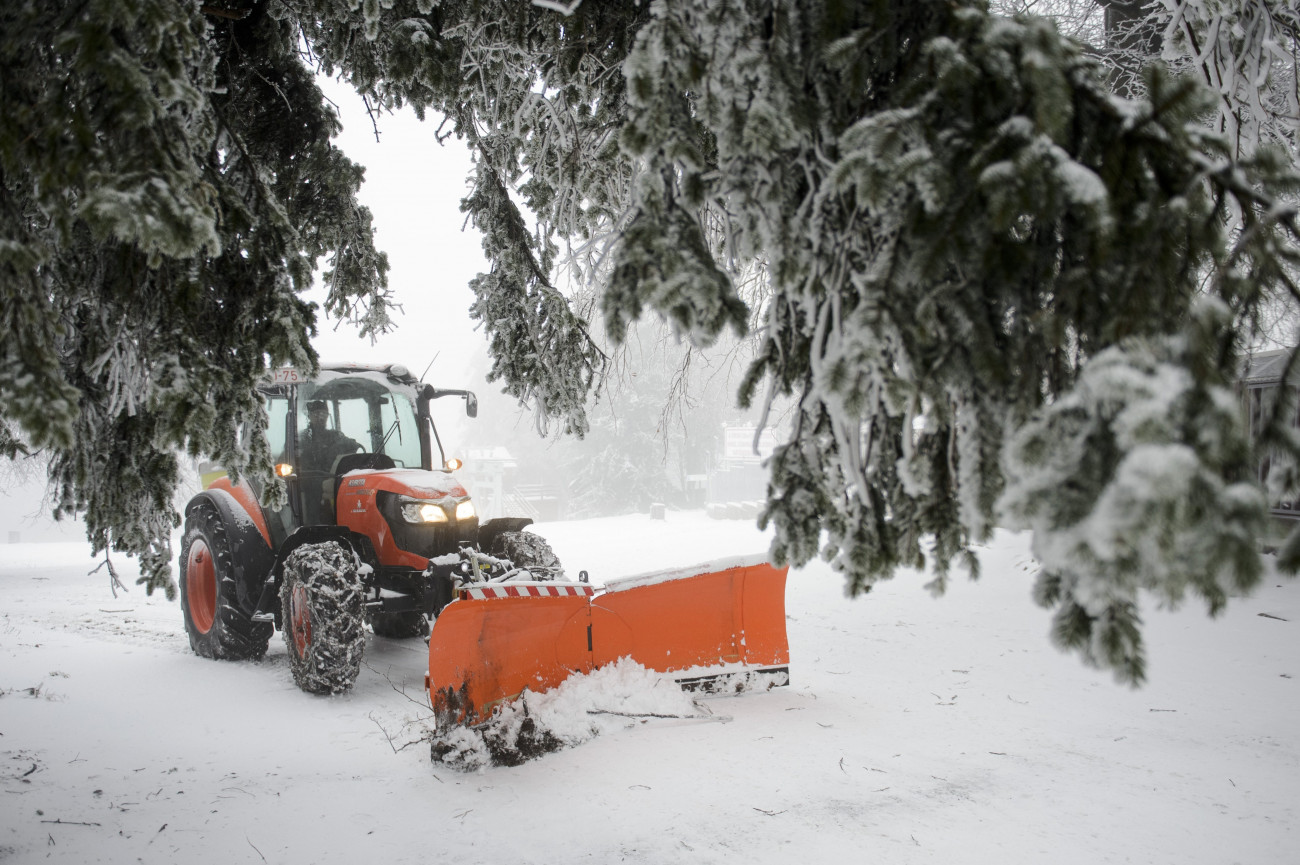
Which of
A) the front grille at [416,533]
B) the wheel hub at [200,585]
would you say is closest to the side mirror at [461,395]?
the front grille at [416,533]

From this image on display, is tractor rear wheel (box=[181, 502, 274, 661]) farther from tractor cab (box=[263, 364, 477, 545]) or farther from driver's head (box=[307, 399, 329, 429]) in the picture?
driver's head (box=[307, 399, 329, 429])

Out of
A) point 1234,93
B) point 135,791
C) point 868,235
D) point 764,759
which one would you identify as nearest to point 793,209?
point 868,235

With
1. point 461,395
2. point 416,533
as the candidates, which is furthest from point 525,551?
point 461,395

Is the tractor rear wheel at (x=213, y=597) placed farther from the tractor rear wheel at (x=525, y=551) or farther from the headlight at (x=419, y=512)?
the tractor rear wheel at (x=525, y=551)

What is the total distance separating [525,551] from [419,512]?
A: 89 centimetres

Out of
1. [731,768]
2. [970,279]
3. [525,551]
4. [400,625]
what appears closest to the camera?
[970,279]

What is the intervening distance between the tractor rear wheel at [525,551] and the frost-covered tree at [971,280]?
11.5 feet

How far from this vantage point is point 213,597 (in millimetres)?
7023

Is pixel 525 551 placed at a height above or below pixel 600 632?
above

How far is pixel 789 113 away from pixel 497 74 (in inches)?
124

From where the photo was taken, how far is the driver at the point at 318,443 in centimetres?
651

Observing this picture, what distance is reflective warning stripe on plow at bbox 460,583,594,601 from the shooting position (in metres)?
4.42

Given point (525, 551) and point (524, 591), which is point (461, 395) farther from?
point (524, 591)

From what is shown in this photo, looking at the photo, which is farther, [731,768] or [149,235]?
[731,768]
